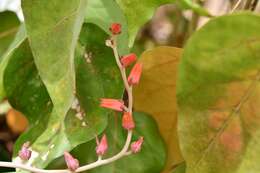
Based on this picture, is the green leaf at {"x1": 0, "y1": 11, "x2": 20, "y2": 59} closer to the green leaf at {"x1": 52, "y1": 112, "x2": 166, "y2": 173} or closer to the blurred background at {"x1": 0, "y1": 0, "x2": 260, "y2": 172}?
the blurred background at {"x1": 0, "y1": 0, "x2": 260, "y2": 172}

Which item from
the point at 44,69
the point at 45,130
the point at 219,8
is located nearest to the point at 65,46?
the point at 44,69

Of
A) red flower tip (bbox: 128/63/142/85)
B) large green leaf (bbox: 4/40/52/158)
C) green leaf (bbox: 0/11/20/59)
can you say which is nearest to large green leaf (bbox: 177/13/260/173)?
red flower tip (bbox: 128/63/142/85)

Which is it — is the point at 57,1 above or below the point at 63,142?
above

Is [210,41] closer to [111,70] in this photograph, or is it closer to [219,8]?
[111,70]

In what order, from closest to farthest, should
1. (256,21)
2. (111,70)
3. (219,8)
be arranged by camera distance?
(256,21)
(111,70)
(219,8)

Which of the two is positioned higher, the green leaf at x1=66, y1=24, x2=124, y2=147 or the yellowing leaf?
the green leaf at x1=66, y1=24, x2=124, y2=147

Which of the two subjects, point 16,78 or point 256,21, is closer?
point 256,21

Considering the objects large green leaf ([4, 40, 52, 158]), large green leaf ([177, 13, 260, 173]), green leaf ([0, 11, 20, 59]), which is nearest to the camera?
large green leaf ([177, 13, 260, 173])

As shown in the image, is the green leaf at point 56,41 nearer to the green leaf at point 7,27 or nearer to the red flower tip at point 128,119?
the red flower tip at point 128,119
